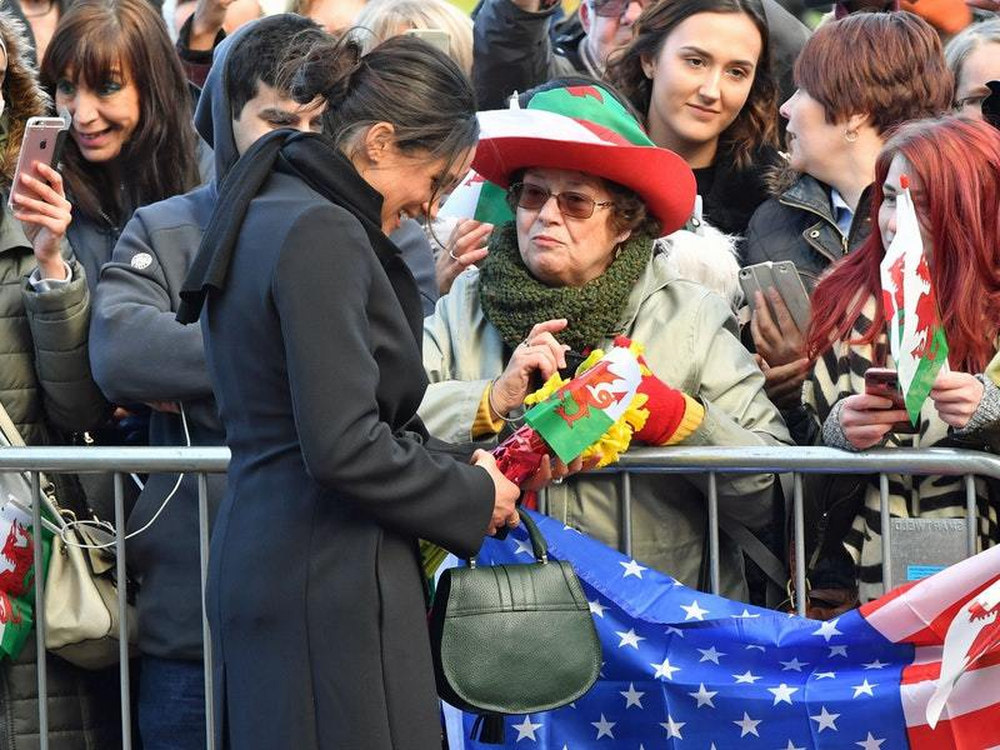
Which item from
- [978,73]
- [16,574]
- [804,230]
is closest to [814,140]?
[804,230]

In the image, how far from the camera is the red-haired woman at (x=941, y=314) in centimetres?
432

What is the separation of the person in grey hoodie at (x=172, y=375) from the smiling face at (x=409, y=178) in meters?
0.86

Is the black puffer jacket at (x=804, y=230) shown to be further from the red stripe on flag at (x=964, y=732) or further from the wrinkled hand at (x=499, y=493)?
the wrinkled hand at (x=499, y=493)

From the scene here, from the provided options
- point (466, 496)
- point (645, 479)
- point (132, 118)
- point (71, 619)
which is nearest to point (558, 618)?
point (466, 496)

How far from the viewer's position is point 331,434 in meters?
3.35

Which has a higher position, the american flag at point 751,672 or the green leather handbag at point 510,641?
the green leather handbag at point 510,641

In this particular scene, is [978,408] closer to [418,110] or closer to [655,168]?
[655,168]

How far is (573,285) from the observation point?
15.0 ft

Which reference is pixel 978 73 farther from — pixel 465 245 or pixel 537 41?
pixel 465 245

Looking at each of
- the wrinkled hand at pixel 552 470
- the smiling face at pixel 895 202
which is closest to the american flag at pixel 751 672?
the wrinkled hand at pixel 552 470

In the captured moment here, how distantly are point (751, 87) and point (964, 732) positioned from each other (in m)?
2.45

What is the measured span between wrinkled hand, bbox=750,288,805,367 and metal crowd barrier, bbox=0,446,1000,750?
1.77ft

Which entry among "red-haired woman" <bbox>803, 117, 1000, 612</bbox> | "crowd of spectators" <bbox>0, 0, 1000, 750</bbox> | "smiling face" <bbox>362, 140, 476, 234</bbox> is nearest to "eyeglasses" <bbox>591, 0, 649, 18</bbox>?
"crowd of spectators" <bbox>0, 0, 1000, 750</bbox>

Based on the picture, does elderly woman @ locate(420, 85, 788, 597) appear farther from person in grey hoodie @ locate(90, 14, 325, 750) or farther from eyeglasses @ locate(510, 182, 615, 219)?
person in grey hoodie @ locate(90, 14, 325, 750)
